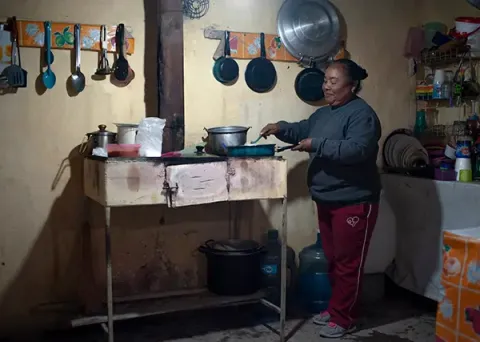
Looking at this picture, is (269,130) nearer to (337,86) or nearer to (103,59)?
(337,86)

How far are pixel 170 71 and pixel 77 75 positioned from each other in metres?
0.50

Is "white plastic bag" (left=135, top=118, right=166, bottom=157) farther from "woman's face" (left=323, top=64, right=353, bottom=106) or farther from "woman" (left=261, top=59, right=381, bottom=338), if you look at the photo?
"woman's face" (left=323, top=64, right=353, bottom=106)

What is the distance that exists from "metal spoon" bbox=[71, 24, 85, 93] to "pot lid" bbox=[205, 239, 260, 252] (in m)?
1.11

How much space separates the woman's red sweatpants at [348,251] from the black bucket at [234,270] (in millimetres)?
427

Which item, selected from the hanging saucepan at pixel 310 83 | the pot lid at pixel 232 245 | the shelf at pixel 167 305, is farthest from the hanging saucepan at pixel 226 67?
the shelf at pixel 167 305

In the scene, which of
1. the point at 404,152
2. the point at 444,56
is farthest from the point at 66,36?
the point at 444,56

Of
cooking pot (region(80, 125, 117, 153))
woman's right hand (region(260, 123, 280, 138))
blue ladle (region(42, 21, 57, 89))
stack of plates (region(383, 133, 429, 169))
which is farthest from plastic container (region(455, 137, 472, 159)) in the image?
blue ladle (region(42, 21, 57, 89))

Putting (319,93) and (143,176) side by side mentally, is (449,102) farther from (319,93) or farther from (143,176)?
(143,176)

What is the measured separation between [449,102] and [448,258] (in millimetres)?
1732

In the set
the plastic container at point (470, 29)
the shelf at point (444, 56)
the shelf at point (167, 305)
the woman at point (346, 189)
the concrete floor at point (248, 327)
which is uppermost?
the plastic container at point (470, 29)

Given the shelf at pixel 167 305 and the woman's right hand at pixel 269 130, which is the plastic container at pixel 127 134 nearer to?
the woman's right hand at pixel 269 130

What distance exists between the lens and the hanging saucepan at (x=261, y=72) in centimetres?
333

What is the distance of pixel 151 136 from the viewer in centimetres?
267

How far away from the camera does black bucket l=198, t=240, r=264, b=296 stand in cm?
297
